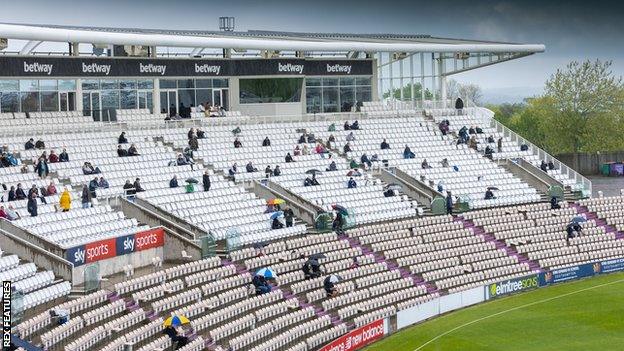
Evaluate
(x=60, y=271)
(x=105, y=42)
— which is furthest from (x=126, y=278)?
(x=105, y=42)

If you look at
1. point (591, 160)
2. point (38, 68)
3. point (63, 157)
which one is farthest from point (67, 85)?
point (591, 160)

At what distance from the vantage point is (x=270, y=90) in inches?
2756

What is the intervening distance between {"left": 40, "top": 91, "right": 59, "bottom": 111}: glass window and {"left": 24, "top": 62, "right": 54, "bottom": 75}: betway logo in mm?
995

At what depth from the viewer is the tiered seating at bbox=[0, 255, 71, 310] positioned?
38.1 m

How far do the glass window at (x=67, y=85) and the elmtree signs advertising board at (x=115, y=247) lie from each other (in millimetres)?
15221

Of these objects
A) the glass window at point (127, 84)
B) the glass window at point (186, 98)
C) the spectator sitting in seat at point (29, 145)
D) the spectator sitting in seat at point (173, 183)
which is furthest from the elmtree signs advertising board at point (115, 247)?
the glass window at point (186, 98)

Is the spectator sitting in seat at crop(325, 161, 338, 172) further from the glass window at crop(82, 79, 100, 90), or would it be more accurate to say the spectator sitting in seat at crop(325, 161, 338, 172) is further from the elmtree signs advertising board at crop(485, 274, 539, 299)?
the glass window at crop(82, 79, 100, 90)

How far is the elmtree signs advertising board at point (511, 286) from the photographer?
181 ft

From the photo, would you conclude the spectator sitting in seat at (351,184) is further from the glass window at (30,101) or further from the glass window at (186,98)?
the glass window at (30,101)

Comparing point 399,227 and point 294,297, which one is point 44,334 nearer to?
point 294,297

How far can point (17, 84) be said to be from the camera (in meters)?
58.8

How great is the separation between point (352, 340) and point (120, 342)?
10461mm

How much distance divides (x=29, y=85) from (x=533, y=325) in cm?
2494

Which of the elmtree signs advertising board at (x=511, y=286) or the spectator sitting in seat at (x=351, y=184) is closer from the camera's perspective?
the elmtree signs advertising board at (x=511, y=286)
